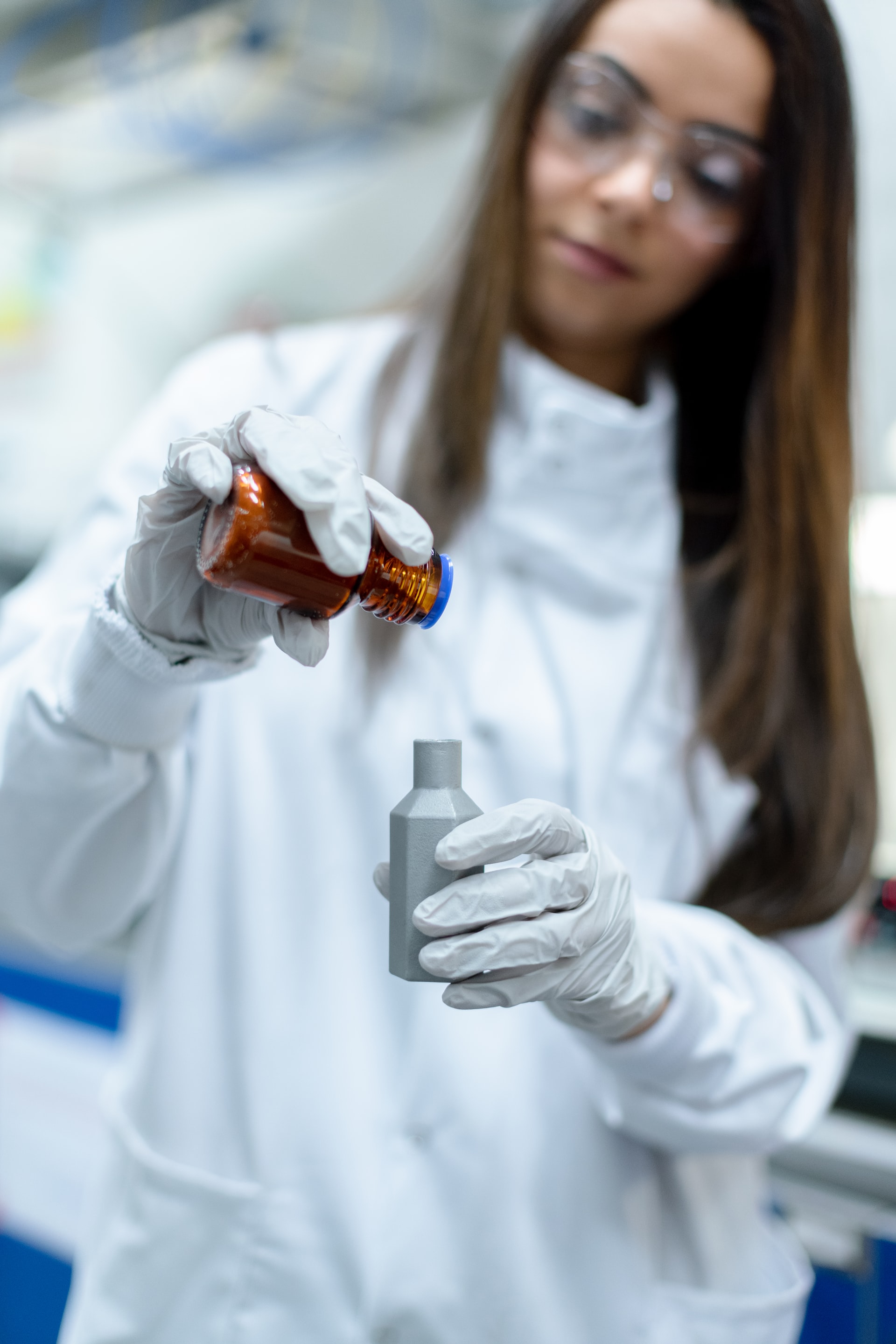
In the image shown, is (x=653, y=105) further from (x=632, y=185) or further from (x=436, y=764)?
(x=436, y=764)

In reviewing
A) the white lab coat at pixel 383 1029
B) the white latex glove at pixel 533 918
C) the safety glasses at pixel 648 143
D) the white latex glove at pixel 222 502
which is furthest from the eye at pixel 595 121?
the white latex glove at pixel 533 918

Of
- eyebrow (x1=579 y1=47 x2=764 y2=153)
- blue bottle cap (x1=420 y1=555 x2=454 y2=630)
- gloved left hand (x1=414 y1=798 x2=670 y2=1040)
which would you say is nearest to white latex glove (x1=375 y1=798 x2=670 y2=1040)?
gloved left hand (x1=414 y1=798 x2=670 y2=1040)

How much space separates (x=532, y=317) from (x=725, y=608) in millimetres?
378

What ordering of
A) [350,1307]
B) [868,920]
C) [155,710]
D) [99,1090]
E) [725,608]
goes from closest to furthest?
[155,710], [350,1307], [725,608], [99,1090], [868,920]

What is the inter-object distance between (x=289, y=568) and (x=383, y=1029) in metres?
0.53

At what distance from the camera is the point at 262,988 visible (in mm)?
931

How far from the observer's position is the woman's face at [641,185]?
0.98m

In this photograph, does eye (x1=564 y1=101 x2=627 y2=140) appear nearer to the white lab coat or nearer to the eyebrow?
the eyebrow

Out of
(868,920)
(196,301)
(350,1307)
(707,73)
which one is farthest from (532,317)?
(196,301)

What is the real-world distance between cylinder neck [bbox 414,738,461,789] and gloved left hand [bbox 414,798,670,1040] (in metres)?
0.03

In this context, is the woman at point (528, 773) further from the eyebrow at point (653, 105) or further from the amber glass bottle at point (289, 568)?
the amber glass bottle at point (289, 568)

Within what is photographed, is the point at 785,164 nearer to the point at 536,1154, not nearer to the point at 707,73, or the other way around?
the point at 707,73

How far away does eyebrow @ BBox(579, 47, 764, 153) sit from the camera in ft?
3.25

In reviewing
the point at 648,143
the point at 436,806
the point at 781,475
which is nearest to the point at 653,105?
the point at 648,143
